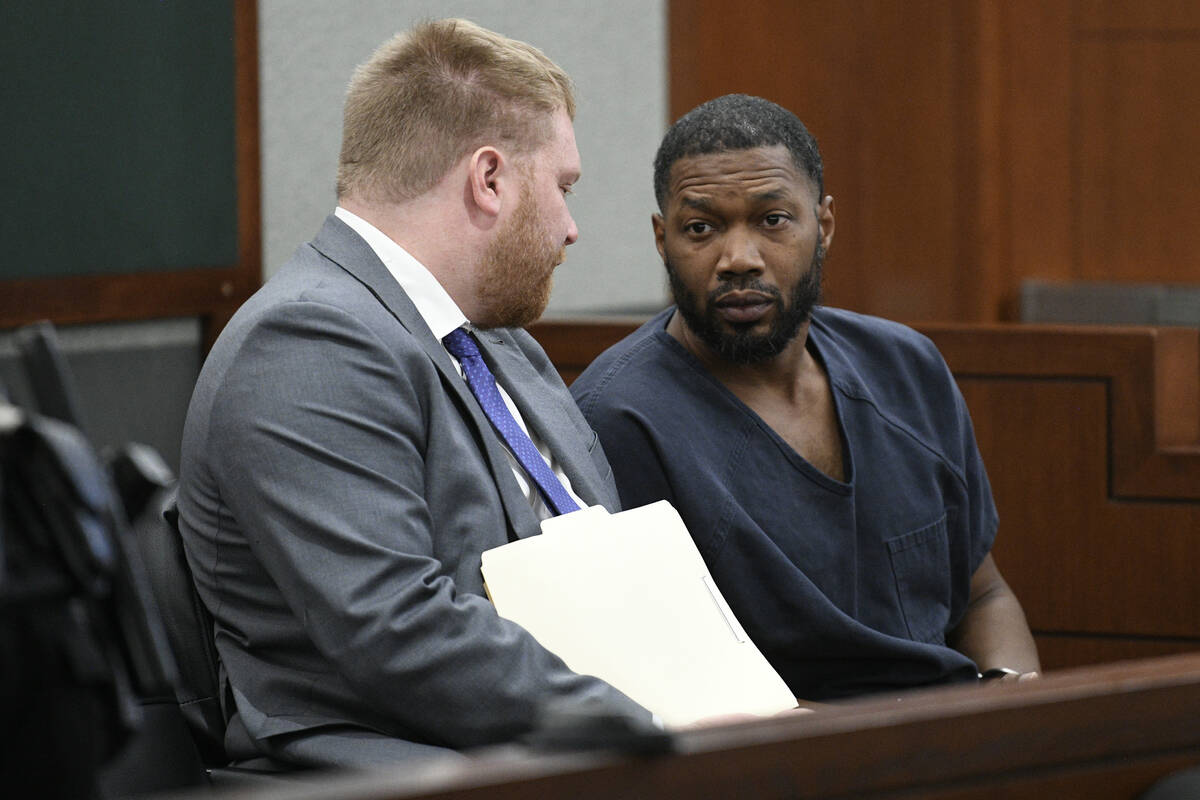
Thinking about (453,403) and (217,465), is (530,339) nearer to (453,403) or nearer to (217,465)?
(453,403)

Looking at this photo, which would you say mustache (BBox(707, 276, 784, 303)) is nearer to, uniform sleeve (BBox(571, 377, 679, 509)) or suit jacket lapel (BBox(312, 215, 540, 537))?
uniform sleeve (BBox(571, 377, 679, 509))

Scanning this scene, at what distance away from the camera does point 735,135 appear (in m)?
1.90

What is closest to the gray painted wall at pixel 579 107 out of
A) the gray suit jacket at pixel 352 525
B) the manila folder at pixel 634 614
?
the gray suit jacket at pixel 352 525

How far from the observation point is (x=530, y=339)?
76.1 inches

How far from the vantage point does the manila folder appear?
1479mm

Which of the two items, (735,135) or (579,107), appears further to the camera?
(579,107)

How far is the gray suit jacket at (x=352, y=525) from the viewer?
136 cm

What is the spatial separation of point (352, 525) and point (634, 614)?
1.03 ft

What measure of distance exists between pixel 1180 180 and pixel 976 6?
1.99ft

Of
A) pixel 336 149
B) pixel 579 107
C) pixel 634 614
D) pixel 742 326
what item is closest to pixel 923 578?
pixel 742 326

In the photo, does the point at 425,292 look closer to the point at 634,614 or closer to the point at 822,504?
the point at 634,614

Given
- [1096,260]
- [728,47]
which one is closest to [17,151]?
[728,47]

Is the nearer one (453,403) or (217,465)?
(217,465)

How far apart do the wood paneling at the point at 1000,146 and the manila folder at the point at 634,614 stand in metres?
2.06
